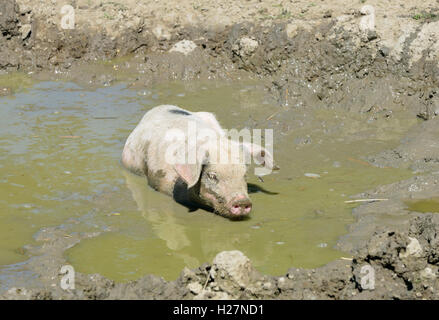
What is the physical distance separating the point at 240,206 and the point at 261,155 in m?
1.13

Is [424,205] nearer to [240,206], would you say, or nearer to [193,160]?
[240,206]

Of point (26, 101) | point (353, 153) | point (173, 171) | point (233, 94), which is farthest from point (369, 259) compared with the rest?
point (26, 101)

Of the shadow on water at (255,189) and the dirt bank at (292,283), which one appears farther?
the shadow on water at (255,189)

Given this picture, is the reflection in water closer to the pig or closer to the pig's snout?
the pig

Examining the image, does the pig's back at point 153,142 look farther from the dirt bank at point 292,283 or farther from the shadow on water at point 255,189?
the dirt bank at point 292,283

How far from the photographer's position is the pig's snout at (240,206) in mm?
7543

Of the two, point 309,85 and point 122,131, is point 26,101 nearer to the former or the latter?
point 122,131

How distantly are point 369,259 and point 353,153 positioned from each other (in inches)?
157

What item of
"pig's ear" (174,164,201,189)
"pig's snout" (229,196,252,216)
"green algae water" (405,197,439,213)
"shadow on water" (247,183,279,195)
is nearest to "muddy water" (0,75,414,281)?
"shadow on water" (247,183,279,195)

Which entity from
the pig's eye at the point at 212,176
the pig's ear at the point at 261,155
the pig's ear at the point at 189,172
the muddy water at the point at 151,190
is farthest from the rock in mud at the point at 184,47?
the pig's eye at the point at 212,176

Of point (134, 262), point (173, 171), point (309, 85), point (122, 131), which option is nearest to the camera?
point (134, 262)

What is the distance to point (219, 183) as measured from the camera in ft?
26.0

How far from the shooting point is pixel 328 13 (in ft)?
40.8

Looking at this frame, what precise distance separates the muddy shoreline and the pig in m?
1.26
